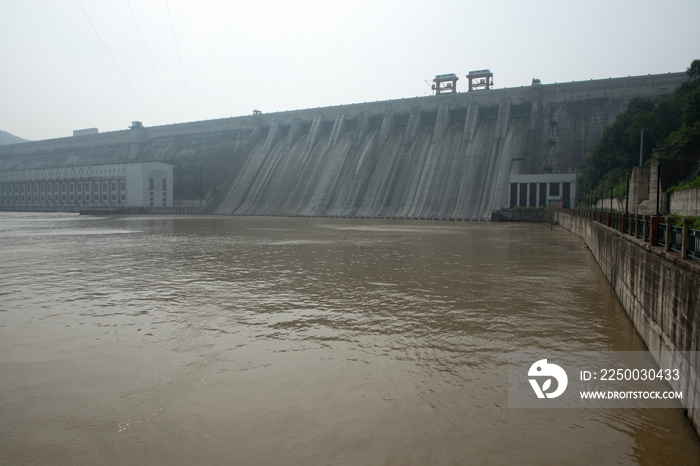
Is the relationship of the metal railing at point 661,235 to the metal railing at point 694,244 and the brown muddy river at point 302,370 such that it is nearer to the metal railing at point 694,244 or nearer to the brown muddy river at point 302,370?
the brown muddy river at point 302,370

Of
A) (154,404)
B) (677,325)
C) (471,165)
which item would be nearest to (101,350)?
(154,404)

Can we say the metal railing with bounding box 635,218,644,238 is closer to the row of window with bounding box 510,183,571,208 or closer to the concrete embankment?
the concrete embankment

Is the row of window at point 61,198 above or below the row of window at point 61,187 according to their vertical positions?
below

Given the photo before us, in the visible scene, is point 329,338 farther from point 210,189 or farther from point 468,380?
point 210,189

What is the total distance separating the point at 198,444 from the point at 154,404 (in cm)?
114

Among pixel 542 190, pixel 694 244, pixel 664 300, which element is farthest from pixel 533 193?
pixel 694 244

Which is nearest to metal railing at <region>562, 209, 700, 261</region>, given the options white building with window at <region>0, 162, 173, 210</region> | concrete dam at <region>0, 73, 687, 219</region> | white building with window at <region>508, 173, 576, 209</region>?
white building with window at <region>508, 173, 576, 209</region>

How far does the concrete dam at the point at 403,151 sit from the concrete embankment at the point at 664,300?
48.2 meters

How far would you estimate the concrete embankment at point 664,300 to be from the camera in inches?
211

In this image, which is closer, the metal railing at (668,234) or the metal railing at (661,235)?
the metal railing at (668,234)

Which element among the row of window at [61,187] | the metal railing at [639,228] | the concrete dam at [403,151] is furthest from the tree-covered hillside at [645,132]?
the row of window at [61,187]

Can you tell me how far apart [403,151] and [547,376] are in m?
64.0

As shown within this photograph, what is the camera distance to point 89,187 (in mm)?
96688

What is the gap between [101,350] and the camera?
7.54 m
